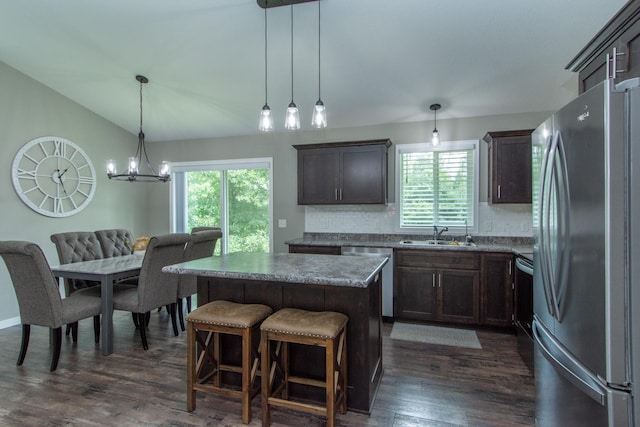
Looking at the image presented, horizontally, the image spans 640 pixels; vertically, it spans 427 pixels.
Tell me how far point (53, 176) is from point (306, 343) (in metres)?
4.23

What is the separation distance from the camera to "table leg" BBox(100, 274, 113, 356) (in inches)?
114

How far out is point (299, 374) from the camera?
2195 mm

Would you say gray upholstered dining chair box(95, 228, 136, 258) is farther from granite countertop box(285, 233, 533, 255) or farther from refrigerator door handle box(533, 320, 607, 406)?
refrigerator door handle box(533, 320, 607, 406)

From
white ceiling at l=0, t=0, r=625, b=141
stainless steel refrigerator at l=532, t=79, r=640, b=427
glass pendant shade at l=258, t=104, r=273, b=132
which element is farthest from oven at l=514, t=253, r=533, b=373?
glass pendant shade at l=258, t=104, r=273, b=132

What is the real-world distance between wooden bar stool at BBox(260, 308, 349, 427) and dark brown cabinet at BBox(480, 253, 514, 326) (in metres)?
2.14

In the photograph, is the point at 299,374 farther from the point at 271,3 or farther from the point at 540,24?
the point at 540,24

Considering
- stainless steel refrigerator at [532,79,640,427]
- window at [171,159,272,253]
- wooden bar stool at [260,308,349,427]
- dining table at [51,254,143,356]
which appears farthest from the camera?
window at [171,159,272,253]

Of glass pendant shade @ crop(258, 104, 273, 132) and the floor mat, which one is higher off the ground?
glass pendant shade @ crop(258, 104, 273, 132)

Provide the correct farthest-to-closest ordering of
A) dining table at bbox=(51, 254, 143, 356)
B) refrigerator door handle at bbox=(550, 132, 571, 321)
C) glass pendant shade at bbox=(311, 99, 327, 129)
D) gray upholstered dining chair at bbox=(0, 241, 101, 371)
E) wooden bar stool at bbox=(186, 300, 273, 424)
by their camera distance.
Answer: dining table at bbox=(51, 254, 143, 356) → gray upholstered dining chair at bbox=(0, 241, 101, 371) → glass pendant shade at bbox=(311, 99, 327, 129) → wooden bar stool at bbox=(186, 300, 273, 424) → refrigerator door handle at bbox=(550, 132, 571, 321)

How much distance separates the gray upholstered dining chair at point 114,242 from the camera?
3.88 meters

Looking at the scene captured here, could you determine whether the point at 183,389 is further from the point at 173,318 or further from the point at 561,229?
the point at 561,229

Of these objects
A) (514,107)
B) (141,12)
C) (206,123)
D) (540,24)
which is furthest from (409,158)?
(141,12)

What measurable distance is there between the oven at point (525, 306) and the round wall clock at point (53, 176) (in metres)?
5.29

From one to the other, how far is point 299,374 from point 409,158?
303 centimetres
